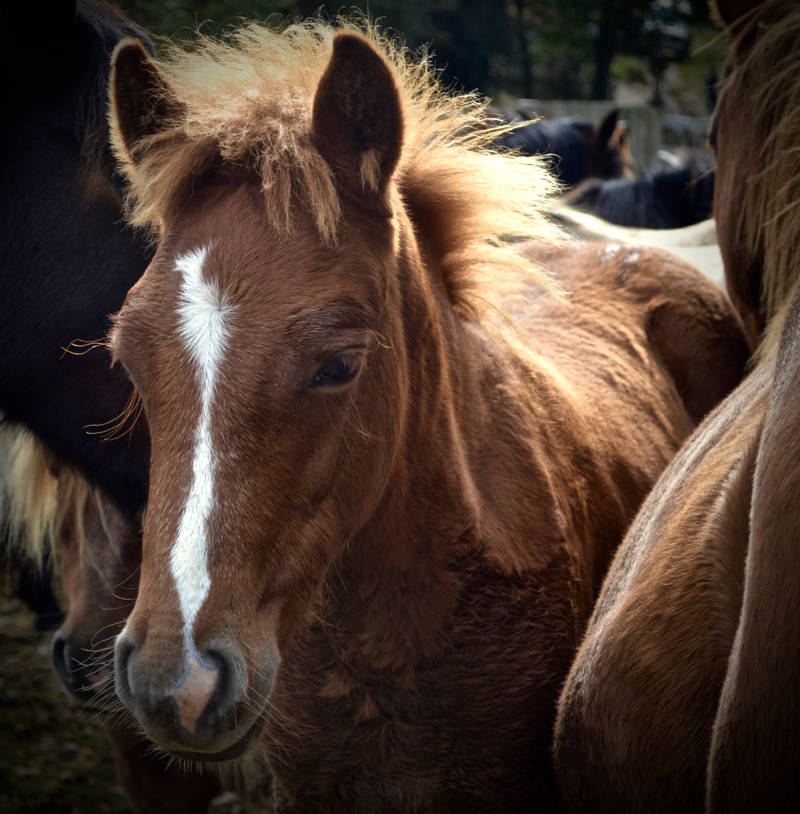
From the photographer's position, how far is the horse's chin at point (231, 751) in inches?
53.2

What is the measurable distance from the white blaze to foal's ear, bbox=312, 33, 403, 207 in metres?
0.39

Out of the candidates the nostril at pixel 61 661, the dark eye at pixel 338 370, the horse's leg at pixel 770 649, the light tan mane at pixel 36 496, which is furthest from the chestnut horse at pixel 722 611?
the light tan mane at pixel 36 496

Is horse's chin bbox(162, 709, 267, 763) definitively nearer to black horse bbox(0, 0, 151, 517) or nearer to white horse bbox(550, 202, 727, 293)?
black horse bbox(0, 0, 151, 517)

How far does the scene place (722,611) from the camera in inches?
53.6

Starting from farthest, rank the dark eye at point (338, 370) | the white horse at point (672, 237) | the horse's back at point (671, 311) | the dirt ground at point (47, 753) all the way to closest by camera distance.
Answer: the white horse at point (672, 237), the dirt ground at point (47, 753), the horse's back at point (671, 311), the dark eye at point (338, 370)

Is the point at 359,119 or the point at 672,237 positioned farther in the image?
the point at 672,237

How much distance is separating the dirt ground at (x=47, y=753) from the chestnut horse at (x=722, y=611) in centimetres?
283

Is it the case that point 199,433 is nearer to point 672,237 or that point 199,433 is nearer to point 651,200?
point 672,237

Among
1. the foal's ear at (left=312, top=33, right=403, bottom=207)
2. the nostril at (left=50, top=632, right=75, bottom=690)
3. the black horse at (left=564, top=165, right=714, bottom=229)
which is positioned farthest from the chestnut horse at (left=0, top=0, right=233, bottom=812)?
the black horse at (left=564, top=165, right=714, bottom=229)

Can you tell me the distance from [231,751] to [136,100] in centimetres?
153

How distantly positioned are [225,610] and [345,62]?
1122mm

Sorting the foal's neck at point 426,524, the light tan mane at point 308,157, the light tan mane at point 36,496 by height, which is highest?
the light tan mane at point 308,157

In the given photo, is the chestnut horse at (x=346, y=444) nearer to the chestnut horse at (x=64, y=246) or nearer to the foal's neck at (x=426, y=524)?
the foal's neck at (x=426, y=524)

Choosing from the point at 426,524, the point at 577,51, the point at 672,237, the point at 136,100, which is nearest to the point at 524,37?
the point at 577,51
